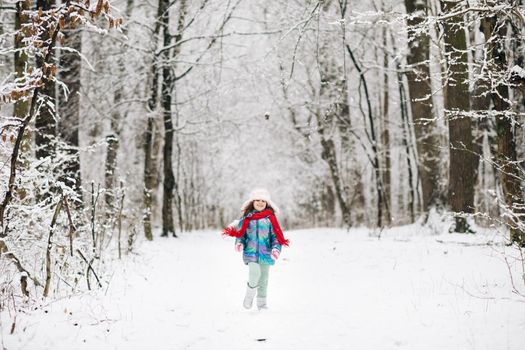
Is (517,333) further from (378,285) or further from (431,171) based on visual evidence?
(431,171)

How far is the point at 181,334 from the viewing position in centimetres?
441

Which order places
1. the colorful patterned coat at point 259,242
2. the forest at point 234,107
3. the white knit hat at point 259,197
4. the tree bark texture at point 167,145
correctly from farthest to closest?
the tree bark texture at point 167,145 < the white knit hat at point 259,197 < the colorful patterned coat at point 259,242 < the forest at point 234,107

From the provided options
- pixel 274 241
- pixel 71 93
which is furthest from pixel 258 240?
pixel 71 93

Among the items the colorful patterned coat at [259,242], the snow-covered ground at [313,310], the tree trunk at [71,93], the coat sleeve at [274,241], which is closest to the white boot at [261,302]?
the snow-covered ground at [313,310]

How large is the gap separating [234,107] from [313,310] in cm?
2051

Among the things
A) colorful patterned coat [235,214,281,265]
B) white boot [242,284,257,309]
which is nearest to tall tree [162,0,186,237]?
colorful patterned coat [235,214,281,265]

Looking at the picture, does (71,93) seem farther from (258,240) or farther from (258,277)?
(258,277)

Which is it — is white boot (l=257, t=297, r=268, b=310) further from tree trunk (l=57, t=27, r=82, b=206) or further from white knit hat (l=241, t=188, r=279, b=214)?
tree trunk (l=57, t=27, r=82, b=206)

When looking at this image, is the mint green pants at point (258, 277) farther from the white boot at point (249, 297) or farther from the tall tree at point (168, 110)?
the tall tree at point (168, 110)

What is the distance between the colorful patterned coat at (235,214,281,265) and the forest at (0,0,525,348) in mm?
2052

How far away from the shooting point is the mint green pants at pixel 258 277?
5.27m

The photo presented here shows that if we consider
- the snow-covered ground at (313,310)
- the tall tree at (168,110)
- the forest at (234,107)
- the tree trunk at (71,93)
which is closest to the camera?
the snow-covered ground at (313,310)

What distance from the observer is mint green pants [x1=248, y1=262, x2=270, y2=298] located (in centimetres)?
527

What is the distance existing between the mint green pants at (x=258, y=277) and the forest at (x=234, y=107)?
234 cm
